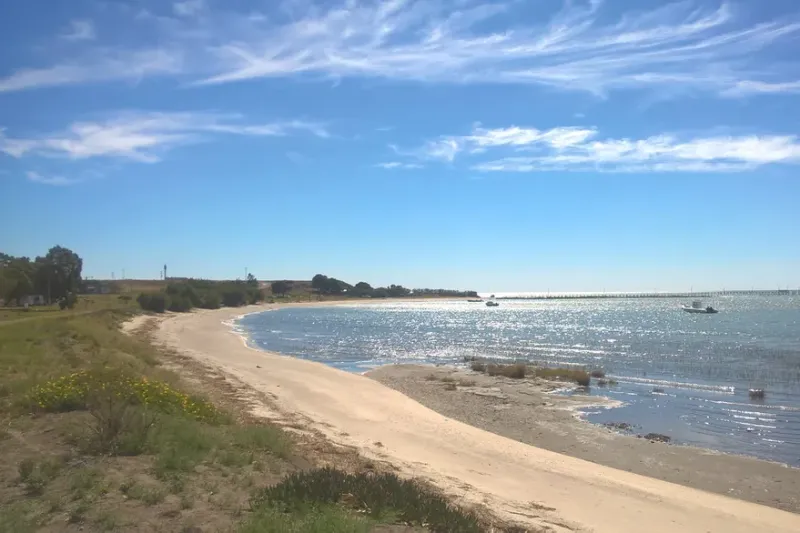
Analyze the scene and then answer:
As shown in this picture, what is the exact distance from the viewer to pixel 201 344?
158 ft

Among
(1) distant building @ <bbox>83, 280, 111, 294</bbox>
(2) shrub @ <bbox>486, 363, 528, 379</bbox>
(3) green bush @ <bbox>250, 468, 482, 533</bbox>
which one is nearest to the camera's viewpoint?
(3) green bush @ <bbox>250, 468, 482, 533</bbox>

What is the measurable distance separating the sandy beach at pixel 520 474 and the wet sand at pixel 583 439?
129 mm

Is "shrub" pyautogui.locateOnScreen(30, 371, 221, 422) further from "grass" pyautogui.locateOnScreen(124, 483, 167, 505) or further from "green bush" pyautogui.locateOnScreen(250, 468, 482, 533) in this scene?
"green bush" pyautogui.locateOnScreen(250, 468, 482, 533)

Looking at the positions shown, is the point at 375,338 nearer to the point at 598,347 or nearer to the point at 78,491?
the point at 598,347

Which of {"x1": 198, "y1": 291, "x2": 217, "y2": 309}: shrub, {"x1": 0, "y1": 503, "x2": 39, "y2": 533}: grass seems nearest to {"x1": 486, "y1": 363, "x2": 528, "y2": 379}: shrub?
{"x1": 0, "y1": 503, "x2": 39, "y2": 533}: grass

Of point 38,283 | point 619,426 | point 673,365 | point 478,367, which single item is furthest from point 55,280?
point 619,426

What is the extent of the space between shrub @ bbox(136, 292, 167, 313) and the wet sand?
82.7 m

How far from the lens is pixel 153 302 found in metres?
106

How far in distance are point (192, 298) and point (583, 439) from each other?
396 feet

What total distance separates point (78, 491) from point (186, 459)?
1841 millimetres

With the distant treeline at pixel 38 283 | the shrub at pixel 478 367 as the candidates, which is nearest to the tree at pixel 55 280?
the distant treeline at pixel 38 283

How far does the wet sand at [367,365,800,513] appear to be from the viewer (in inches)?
604

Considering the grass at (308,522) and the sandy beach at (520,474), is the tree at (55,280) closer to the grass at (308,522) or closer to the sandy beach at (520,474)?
the sandy beach at (520,474)

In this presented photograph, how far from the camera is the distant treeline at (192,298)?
107 metres
